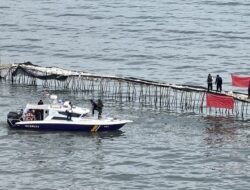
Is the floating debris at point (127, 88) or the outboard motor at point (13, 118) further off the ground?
the floating debris at point (127, 88)

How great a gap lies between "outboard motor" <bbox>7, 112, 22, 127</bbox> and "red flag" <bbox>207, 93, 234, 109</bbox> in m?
19.4

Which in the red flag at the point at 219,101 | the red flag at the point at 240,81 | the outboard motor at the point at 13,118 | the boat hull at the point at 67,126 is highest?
the red flag at the point at 240,81

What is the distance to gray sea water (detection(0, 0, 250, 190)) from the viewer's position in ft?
246

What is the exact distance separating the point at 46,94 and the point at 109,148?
2270 cm

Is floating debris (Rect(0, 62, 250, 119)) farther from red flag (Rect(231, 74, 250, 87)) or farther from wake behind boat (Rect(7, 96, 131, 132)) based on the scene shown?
wake behind boat (Rect(7, 96, 131, 132))

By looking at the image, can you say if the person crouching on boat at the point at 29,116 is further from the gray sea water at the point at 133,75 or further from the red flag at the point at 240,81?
the red flag at the point at 240,81

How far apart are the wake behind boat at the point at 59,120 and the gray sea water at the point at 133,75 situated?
796mm

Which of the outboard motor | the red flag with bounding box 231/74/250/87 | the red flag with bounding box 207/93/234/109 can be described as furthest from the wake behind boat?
the red flag with bounding box 231/74/250/87

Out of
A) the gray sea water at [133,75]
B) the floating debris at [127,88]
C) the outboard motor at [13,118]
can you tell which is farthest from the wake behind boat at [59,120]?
the floating debris at [127,88]

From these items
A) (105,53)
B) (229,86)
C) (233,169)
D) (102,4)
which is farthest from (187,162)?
(102,4)

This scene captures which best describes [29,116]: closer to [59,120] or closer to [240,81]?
[59,120]

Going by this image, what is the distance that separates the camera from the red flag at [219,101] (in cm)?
9325

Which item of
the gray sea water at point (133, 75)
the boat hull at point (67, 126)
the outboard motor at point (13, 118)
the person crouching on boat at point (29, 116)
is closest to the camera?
the gray sea water at point (133, 75)

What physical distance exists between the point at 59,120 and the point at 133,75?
34.1 m
